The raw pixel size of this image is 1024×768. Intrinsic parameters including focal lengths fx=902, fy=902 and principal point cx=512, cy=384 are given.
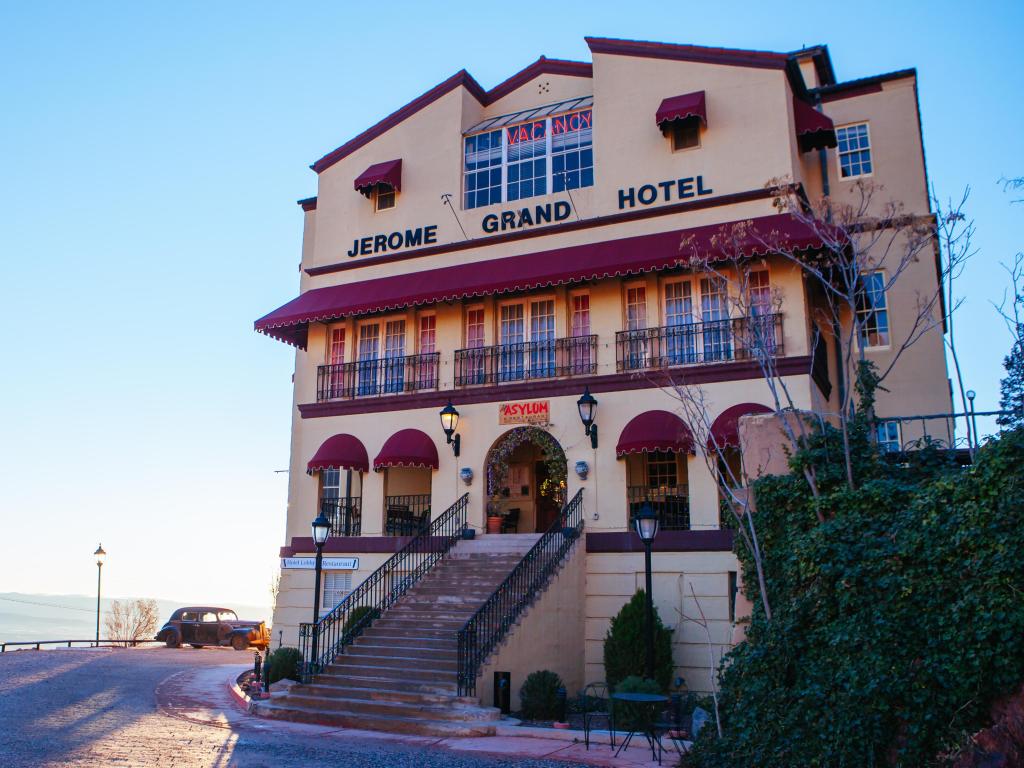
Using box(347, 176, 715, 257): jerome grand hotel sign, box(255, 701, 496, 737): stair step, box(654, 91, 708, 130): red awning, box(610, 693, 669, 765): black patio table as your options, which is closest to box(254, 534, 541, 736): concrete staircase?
box(255, 701, 496, 737): stair step

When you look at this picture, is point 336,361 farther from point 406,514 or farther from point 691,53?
point 691,53

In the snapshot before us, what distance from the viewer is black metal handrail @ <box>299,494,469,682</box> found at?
60.4 feet

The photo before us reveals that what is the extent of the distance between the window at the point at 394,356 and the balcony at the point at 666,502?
6613 mm

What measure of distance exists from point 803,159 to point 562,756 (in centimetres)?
1626

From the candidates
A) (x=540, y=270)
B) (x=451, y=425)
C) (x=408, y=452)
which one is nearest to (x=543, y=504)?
(x=451, y=425)

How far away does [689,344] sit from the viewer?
65.0ft

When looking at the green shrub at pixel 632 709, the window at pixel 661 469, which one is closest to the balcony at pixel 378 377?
the window at pixel 661 469

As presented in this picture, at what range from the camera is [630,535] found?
19.0m

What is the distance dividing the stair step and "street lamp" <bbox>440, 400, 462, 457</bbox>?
7508 millimetres

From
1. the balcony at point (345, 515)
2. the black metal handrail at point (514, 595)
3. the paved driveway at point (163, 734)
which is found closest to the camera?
the paved driveway at point (163, 734)

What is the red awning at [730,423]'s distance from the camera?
18.0m

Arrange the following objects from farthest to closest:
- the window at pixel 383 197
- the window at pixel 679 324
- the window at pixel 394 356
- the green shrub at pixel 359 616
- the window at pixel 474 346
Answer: the window at pixel 383 197
the window at pixel 394 356
the window at pixel 474 346
the window at pixel 679 324
the green shrub at pixel 359 616

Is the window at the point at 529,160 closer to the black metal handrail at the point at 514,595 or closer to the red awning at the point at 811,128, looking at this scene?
the red awning at the point at 811,128

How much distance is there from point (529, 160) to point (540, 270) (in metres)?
3.87
